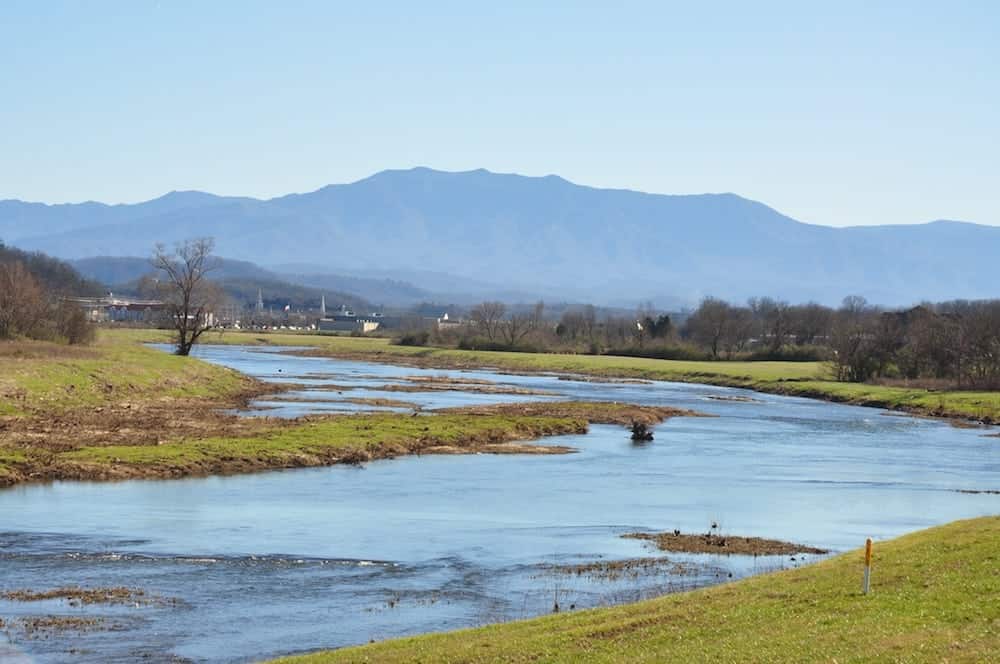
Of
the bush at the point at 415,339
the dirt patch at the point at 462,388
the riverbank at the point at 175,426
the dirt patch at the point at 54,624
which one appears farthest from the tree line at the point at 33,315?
the bush at the point at 415,339

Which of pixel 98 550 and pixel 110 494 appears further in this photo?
pixel 110 494

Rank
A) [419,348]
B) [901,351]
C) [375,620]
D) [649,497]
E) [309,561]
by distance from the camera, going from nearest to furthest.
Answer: [375,620]
[309,561]
[649,497]
[901,351]
[419,348]

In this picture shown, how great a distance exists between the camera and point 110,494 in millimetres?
41375

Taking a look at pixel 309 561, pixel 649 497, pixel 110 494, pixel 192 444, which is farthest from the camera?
pixel 192 444

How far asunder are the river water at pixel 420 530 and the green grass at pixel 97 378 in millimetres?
18334

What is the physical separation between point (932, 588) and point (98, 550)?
19704 millimetres

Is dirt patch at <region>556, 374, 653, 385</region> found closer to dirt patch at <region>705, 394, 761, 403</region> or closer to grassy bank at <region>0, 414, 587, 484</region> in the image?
dirt patch at <region>705, 394, 761, 403</region>

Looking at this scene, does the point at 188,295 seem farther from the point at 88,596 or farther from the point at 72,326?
the point at 88,596

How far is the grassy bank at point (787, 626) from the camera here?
60.6 ft

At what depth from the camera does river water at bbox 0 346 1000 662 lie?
2555 cm

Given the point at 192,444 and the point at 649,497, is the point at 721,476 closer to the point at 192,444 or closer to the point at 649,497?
the point at 649,497

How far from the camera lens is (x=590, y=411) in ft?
266

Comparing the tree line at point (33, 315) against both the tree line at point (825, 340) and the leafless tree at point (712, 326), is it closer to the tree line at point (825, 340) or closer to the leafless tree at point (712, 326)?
the tree line at point (825, 340)

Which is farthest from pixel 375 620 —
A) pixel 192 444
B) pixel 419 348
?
pixel 419 348
